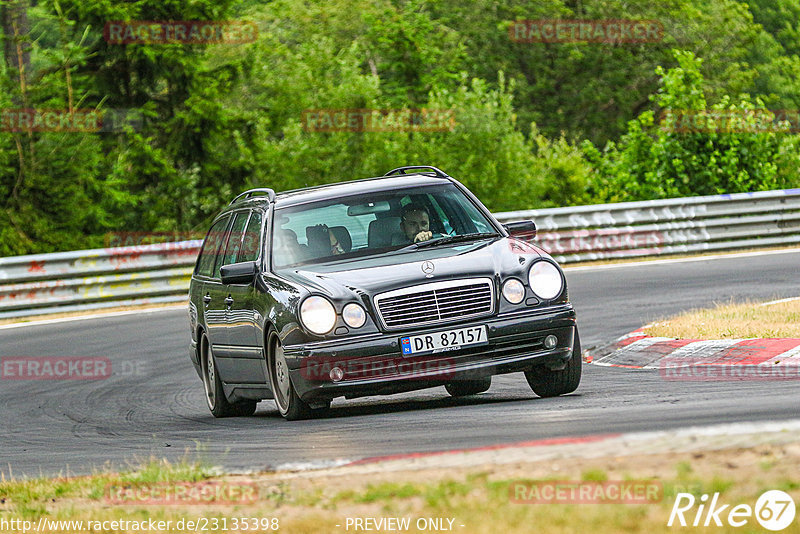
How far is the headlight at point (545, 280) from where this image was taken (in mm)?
8789

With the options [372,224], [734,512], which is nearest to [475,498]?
[734,512]

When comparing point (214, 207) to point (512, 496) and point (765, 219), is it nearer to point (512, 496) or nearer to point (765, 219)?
point (765, 219)

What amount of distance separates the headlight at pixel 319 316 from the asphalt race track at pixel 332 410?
601 millimetres

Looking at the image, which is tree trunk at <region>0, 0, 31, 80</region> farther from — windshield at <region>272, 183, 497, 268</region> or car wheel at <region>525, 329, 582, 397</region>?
car wheel at <region>525, 329, 582, 397</region>

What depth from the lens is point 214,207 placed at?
36438 millimetres

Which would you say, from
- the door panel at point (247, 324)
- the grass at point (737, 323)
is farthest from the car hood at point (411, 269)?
the grass at point (737, 323)

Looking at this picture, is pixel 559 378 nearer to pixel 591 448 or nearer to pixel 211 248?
pixel 211 248

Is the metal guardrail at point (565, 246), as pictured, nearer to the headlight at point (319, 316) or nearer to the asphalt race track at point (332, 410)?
the asphalt race track at point (332, 410)

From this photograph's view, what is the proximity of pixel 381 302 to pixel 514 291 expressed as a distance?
856 mm

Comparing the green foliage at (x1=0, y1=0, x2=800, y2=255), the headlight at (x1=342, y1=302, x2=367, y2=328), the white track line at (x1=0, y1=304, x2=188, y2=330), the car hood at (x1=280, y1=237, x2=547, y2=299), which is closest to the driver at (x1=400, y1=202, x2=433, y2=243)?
the car hood at (x1=280, y1=237, x2=547, y2=299)

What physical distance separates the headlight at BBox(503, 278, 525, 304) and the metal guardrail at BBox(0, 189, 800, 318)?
11774mm

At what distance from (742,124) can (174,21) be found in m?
15.6

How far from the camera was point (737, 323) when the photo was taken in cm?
1154

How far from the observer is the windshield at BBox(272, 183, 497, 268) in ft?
31.3
